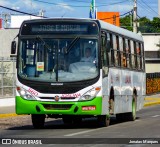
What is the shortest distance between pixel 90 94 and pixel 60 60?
1338 mm

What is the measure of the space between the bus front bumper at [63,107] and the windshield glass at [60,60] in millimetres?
695

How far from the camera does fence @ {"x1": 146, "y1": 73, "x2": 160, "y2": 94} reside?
51938 mm

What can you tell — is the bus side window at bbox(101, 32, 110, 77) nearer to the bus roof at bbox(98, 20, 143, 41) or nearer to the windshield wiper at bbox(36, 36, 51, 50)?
the bus roof at bbox(98, 20, 143, 41)

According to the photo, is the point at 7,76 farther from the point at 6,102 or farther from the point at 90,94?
the point at 90,94

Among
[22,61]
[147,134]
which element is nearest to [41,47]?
[22,61]

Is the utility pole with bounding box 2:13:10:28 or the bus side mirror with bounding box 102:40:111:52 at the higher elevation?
the utility pole with bounding box 2:13:10:28

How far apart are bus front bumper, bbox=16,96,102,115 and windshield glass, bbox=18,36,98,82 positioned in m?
0.69

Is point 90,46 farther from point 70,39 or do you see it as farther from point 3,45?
point 3,45

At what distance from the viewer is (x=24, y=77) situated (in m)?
18.7

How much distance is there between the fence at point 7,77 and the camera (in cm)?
3250

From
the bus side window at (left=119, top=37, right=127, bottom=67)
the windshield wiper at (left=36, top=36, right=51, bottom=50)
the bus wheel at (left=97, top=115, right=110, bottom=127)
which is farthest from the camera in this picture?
the bus side window at (left=119, top=37, right=127, bottom=67)

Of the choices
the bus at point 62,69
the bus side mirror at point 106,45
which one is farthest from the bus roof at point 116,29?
the bus side mirror at point 106,45

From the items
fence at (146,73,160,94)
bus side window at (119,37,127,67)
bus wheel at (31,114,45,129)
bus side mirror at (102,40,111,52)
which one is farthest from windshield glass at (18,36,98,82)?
fence at (146,73,160,94)

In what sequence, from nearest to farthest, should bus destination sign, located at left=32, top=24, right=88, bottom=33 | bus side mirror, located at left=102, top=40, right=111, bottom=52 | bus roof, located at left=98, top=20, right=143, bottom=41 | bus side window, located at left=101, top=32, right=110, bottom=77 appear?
bus destination sign, located at left=32, top=24, right=88, bottom=33 < bus side window, located at left=101, top=32, right=110, bottom=77 < bus side mirror, located at left=102, top=40, right=111, bottom=52 < bus roof, located at left=98, top=20, right=143, bottom=41
